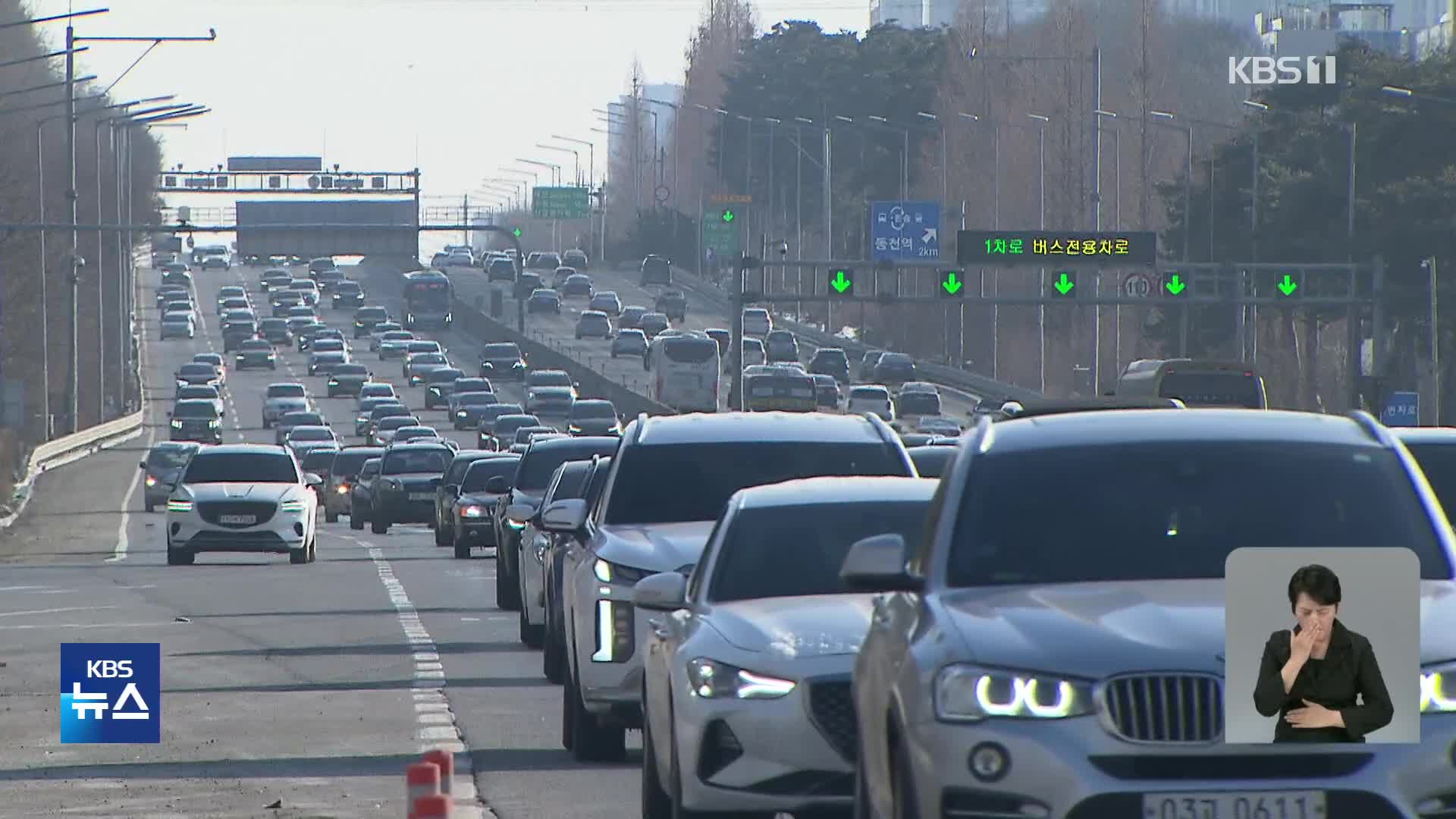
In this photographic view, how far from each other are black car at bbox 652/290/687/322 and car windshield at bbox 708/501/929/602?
136035mm

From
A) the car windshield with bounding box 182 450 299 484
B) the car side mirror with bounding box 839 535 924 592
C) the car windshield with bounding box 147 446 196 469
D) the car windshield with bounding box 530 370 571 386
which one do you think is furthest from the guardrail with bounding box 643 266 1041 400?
the car side mirror with bounding box 839 535 924 592

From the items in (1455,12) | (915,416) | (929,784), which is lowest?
(915,416)

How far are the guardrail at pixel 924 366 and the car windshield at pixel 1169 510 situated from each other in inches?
2858

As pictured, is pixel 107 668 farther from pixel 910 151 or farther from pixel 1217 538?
pixel 910 151

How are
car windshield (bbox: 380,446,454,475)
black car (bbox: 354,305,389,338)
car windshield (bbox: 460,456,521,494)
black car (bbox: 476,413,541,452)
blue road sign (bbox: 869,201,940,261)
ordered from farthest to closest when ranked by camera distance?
1. black car (bbox: 354,305,389,338)
2. blue road sign (bbox: 869,201,940,261)
3. black car (bbox: 476,413,541,452)
4. car windshield (bbox: 380,446,454,475)
5. car windshield (bbox: 460,456,521,494)

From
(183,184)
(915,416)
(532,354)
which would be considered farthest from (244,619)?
(183,184)

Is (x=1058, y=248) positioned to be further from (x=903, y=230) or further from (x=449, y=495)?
(x=449, y=495)

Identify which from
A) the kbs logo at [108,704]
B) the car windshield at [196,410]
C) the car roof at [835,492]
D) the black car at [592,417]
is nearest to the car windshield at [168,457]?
the black car at [592,417]

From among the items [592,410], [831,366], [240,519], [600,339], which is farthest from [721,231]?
[240,519]

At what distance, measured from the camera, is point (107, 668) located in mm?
16406

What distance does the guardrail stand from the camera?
114m

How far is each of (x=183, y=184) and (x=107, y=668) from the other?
161m

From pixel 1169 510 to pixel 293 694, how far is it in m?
11.0

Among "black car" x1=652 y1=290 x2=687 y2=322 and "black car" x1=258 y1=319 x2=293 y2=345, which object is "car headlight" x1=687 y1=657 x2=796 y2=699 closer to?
"black car" x1=258 y1=319 x2=293 y2=345
